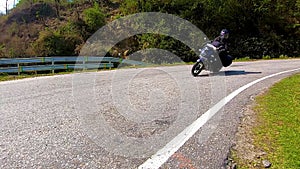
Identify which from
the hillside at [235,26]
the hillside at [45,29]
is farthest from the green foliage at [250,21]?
the hillside at [45,29]

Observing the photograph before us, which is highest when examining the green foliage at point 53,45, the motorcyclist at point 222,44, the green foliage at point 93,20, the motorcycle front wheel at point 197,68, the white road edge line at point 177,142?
the green foliage at point 93,20

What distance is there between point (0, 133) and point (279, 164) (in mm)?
3510

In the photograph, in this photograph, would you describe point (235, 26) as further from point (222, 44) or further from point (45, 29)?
point (45, 29)

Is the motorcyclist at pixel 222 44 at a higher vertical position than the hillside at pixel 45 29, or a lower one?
lower

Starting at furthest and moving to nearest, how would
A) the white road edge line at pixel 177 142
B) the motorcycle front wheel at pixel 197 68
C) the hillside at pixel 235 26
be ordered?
the hillside at pixel 235 26 < the motorcycle front wheel at pixel 197 68 < the white road edge line at pixel 177 142

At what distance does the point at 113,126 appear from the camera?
393 cm

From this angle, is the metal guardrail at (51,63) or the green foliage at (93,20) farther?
the green foliage at (93,20)

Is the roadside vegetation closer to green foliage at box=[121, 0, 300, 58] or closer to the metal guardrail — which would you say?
the metal guardrail

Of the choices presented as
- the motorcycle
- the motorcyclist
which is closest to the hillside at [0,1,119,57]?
the motorcycle

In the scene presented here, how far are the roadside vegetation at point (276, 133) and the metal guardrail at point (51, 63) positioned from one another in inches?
467

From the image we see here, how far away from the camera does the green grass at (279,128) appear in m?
2.86

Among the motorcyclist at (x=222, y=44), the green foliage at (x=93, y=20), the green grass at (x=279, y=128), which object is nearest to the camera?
the green grass at (x=279, y=128)

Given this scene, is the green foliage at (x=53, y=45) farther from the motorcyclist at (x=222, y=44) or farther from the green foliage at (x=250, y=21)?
the motorcyclist at (x=222, y=44)

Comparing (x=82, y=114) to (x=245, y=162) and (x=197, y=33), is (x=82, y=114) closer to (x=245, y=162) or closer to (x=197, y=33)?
(x=245, y=162)
